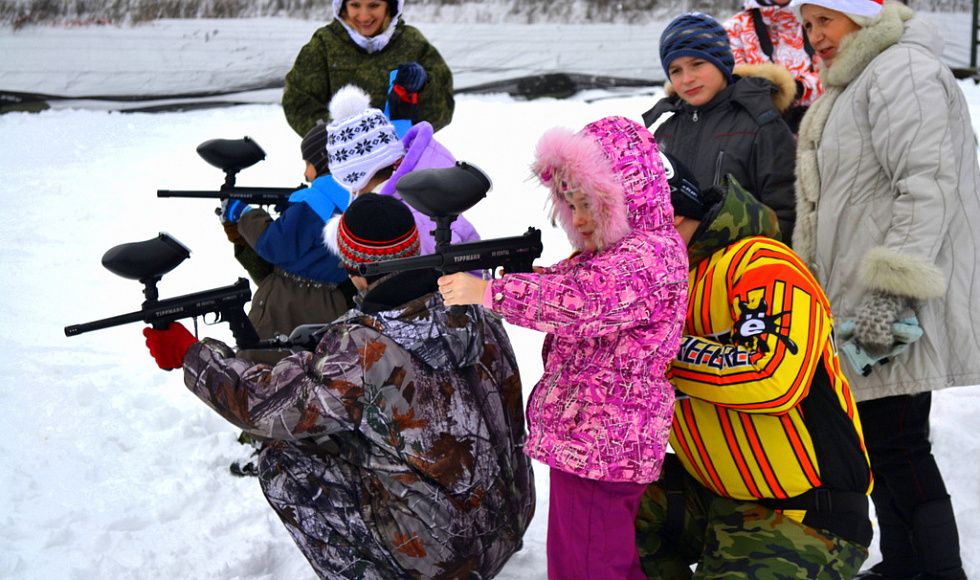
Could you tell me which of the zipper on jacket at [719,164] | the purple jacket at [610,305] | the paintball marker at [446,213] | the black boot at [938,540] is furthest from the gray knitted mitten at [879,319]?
the paintball marker at [446,213]

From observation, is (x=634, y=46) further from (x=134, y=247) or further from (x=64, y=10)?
(x=134, y=247)

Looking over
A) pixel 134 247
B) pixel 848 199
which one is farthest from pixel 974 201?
pixel 134 247

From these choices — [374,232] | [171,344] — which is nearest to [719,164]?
[374,232]

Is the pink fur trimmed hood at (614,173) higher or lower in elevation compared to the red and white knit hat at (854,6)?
lower

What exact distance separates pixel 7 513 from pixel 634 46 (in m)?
6.38

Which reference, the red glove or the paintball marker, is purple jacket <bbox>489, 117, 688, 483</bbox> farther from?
the red glove

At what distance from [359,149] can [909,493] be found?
1.82 metres

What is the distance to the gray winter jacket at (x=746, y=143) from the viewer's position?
267 cm

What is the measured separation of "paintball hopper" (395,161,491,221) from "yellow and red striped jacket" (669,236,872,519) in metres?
0.56

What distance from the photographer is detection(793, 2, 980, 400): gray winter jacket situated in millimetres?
2277

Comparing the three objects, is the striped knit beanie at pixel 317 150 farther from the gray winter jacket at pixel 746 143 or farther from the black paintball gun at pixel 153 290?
the gray winter jacket at pixel 746 143

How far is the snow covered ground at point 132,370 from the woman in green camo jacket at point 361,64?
4.08 ft

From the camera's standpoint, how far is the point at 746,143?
2.67m

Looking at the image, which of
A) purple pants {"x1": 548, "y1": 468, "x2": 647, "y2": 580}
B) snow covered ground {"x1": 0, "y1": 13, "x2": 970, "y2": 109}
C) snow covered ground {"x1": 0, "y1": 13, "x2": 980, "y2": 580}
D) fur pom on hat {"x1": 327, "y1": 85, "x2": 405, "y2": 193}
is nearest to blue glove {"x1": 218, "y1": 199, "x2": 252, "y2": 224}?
fur pom on hat {"x1": 327, "y1": 85, "x2": 405, "y2": 193}
